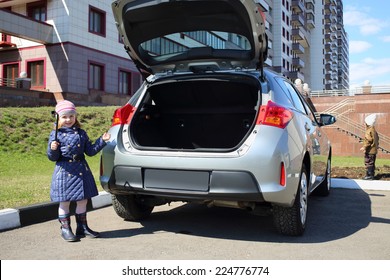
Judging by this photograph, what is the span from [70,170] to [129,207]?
98 cm

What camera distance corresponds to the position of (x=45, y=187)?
21.6 feet

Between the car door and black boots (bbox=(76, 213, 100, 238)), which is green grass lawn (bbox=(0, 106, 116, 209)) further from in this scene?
the car door

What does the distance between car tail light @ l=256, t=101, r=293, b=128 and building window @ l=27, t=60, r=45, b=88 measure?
22918mm

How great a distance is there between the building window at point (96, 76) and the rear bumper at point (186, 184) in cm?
2207

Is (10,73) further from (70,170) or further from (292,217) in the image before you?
(292,217)

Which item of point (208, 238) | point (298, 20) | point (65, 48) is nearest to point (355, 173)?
point (208, 238)

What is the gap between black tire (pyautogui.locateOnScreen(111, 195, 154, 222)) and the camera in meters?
4.62

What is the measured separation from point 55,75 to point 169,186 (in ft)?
71.6

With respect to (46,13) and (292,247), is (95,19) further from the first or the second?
(292,247)

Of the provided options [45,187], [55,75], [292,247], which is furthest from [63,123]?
[55,75]

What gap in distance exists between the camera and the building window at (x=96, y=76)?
2545cm

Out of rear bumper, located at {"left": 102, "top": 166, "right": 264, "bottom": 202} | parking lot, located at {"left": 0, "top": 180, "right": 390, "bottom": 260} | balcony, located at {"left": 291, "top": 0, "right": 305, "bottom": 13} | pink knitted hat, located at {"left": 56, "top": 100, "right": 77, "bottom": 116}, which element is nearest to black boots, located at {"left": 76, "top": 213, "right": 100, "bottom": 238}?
parking lot, located at {"left": 0, "top": 180, "right": 390, "bottom": 260}

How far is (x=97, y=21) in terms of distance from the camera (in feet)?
86.7
